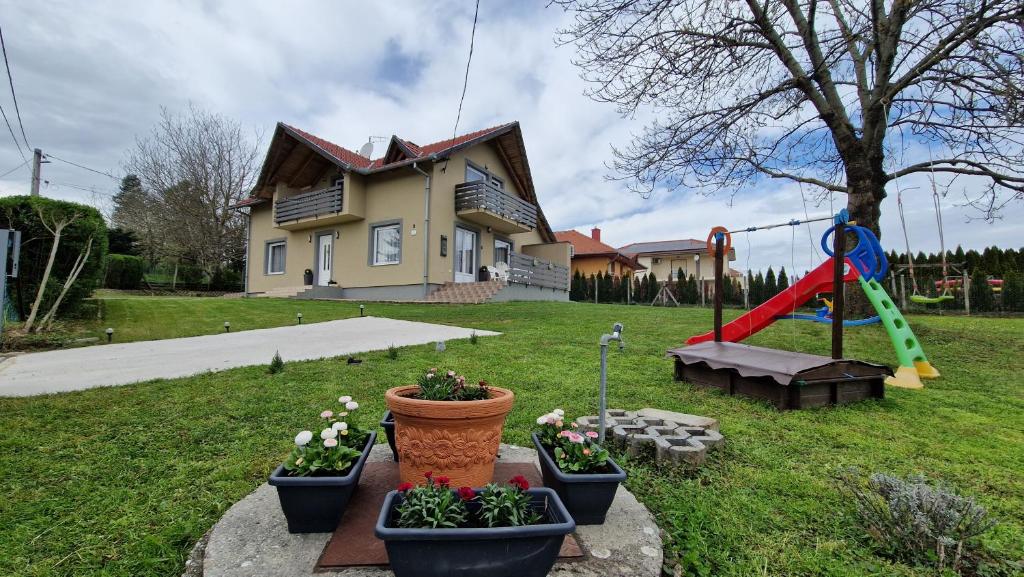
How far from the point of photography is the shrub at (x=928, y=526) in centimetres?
175

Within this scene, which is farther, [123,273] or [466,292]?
[123,273]

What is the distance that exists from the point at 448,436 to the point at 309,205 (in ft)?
54.4

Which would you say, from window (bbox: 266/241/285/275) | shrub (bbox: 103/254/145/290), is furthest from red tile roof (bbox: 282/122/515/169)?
shrub (bbox: 103/254/145/290)

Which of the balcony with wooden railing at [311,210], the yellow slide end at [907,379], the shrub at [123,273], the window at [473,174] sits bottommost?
the yellow slide end at [907,379]

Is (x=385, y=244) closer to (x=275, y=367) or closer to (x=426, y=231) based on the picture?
(x=426, y=231)

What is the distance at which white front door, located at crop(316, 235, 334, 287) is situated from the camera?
1725 centimetres

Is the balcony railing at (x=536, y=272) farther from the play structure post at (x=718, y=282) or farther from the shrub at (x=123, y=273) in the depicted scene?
the shrub at (x=123, y=273)

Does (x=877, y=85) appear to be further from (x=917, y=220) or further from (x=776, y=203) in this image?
(x=917, y=220)

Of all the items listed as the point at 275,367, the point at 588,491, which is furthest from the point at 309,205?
the point at 588,491

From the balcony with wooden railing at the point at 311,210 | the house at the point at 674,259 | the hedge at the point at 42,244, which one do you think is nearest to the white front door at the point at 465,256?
the balcony with wooden railing at the point at 311,210

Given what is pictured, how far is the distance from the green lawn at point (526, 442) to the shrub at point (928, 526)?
0.30 ft

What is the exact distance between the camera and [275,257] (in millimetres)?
19219

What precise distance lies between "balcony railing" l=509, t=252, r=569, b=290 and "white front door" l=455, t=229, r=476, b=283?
172 centimetres

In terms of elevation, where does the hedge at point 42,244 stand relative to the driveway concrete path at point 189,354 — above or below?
above
